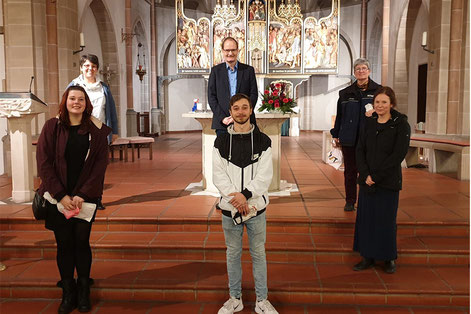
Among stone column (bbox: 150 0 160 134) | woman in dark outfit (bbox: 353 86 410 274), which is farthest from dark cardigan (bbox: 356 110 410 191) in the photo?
stone column (bbox: 150 0 160 134)

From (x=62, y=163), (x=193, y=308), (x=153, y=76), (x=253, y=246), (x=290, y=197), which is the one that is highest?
(x=153, y=76)

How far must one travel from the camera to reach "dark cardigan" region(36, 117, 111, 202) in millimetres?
3189

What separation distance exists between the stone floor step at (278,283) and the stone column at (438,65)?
529 centimetres

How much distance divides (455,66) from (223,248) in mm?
6233

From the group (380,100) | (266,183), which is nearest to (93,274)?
(266,183)

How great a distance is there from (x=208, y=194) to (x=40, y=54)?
4.56 metres

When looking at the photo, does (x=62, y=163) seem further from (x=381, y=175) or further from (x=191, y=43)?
(x=191, y=43)

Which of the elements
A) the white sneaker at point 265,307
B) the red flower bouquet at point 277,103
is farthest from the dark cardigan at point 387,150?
the red flower bouquet at point 277,103

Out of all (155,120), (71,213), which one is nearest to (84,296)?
(71,213)

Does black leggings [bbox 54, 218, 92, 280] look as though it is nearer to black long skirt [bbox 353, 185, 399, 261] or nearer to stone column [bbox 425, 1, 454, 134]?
black long skirt [bbox 353, 185, 399, 261]

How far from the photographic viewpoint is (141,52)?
18.9 metres

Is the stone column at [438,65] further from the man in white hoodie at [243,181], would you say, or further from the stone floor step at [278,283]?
the man in white hoodie at [243,181]

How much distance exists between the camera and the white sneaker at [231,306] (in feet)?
10.9

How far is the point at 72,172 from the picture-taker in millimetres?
3275
